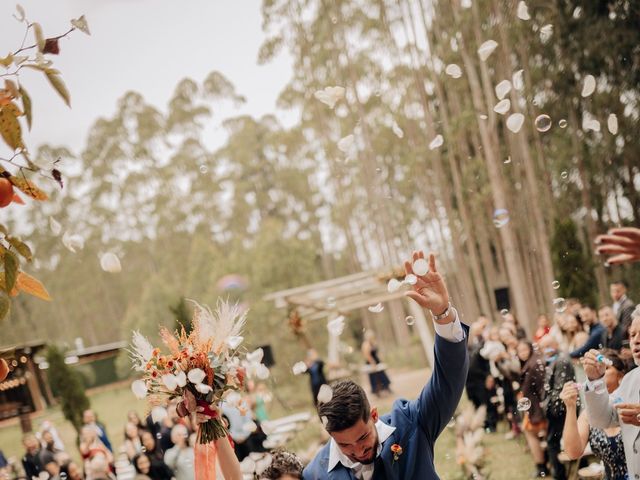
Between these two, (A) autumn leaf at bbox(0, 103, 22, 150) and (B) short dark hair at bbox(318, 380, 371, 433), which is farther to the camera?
(B) short dark hair at bbox(318, 380, 371, 433)

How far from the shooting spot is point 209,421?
2.44m

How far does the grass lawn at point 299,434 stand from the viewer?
7.10m

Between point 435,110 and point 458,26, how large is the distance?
11.9ft

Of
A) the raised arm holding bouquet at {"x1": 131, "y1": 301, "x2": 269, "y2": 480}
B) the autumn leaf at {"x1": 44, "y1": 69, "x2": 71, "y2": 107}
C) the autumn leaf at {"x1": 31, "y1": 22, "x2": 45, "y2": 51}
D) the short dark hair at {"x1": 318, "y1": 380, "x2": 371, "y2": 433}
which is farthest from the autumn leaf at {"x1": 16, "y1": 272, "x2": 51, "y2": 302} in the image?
the short dark hair at {"x1": 318, "y1": 380, "x2": 371, "y2": 433}

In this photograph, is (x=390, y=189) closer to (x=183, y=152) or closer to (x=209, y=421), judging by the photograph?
(x=183, y=152)

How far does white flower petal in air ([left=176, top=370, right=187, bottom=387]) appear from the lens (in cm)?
236

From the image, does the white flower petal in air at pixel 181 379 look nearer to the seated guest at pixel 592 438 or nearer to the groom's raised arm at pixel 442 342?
the groom's raised arm at pixel 442 342

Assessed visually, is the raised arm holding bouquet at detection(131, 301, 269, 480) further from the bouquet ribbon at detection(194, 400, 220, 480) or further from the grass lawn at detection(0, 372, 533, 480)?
the grass lawn at detection(0, 372, 533, 480)

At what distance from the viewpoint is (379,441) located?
2.12m

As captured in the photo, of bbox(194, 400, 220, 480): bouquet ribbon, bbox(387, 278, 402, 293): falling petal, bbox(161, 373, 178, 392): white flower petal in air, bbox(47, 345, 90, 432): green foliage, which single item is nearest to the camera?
bbox(161, 373, 178, 392): white flower petal in air

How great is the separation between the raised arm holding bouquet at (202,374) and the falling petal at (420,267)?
741 mm

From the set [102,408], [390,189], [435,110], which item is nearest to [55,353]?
[102,408]

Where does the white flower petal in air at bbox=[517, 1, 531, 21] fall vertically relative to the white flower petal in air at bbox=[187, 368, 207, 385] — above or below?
above

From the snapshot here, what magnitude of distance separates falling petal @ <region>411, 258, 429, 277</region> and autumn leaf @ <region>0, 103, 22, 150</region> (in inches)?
45.0
